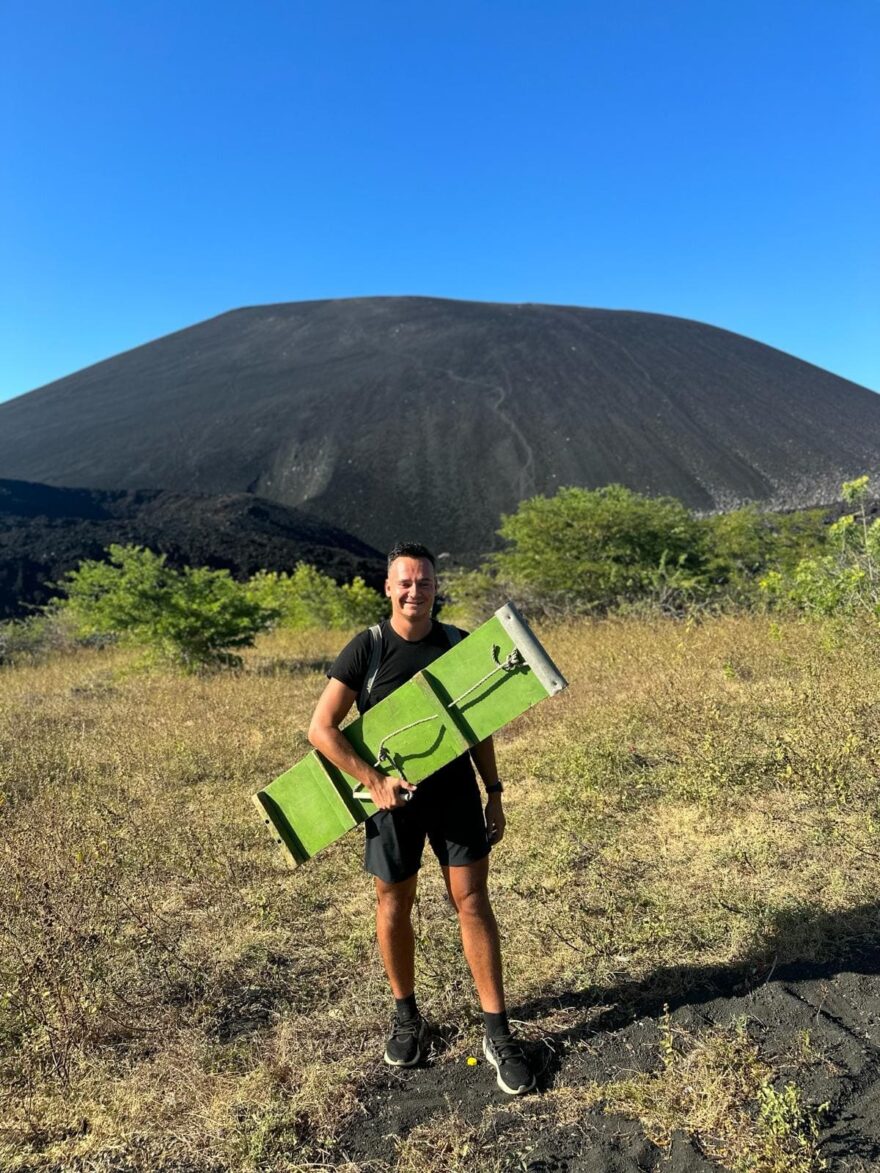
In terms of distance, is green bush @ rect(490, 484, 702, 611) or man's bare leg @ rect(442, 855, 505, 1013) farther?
green bush @ rect(490, 484, 702, 611)

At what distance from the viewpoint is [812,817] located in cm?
373

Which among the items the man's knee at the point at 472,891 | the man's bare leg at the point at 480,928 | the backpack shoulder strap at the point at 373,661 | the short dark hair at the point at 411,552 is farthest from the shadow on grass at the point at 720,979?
the short dark hair at the point at 411,552

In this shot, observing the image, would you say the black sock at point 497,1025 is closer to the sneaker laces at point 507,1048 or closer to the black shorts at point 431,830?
the sneaker laces at point 507,1048

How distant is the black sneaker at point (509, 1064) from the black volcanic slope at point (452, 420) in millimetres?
23912

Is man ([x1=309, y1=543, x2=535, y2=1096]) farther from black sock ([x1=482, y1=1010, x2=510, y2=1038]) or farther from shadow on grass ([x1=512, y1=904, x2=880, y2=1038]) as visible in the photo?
shadow on grass ([x1=512, y1=904, x2=880, y2=1038])

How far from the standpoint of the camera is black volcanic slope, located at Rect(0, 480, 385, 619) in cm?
2156

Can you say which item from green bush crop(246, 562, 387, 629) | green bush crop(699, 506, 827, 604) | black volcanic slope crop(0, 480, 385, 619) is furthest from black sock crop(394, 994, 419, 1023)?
black volcanic slope crop(0, 480, 385, 619)

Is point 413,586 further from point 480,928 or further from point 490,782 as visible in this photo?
point 480,928

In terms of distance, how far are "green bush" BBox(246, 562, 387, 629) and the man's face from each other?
11313mm

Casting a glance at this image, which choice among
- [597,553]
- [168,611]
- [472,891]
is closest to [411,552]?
[472,891]

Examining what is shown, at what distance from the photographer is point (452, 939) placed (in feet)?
9.96

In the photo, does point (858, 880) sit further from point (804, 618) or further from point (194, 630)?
point (194, 630)

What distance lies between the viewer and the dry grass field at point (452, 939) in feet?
6.77

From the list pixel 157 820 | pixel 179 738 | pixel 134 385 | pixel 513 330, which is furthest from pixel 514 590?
pixel 134 385
